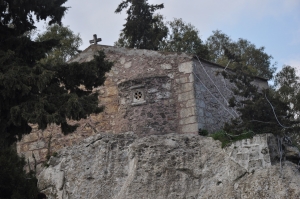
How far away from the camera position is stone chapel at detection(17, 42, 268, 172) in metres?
10.7

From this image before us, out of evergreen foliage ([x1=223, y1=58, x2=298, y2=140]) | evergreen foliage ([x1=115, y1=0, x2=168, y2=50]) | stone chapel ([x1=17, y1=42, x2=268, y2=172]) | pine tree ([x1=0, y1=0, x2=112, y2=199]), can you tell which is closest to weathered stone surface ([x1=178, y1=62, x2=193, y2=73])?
stone chapel ([x1=17, y1=42, x2=268, y2=172])

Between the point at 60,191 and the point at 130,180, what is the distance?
1844 millimetres

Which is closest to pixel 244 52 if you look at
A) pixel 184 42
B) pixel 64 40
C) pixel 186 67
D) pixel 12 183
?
pixel 184 42

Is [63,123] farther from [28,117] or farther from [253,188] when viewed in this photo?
[253,188]

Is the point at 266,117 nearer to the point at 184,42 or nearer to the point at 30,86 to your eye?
the point at 30,86

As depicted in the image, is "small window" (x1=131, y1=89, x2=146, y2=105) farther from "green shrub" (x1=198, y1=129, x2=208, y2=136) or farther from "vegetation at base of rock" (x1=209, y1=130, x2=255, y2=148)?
"vegetation at base of rock" (x1=209, y1=130, x2=255, y2=148)

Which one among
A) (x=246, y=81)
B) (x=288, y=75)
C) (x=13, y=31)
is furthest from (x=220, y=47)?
(x=13, y=31)

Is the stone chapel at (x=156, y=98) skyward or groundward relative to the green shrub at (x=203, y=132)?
skyward

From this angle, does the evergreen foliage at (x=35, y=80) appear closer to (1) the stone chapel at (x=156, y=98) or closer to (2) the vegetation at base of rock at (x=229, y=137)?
(2) the vegetation at base of rock at (x=229, y=137)

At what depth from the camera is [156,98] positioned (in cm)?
1084

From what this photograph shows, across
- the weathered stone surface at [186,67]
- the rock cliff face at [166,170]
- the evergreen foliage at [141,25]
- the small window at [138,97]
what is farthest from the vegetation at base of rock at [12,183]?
the evergreen foliage at [141,25]

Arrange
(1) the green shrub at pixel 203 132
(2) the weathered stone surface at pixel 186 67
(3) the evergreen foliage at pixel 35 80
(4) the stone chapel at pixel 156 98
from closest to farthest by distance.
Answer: (3) the evergreen foliage at pixel 35 80 < (1) the green shrub at pixel 203 132 < (4) the stone chapel at pixel 156 98 < (2) the weathered stone surface at pixel 186 67

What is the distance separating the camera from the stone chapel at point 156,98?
10.7 meters

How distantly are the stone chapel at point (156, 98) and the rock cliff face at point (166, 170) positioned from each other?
3.07 ft
